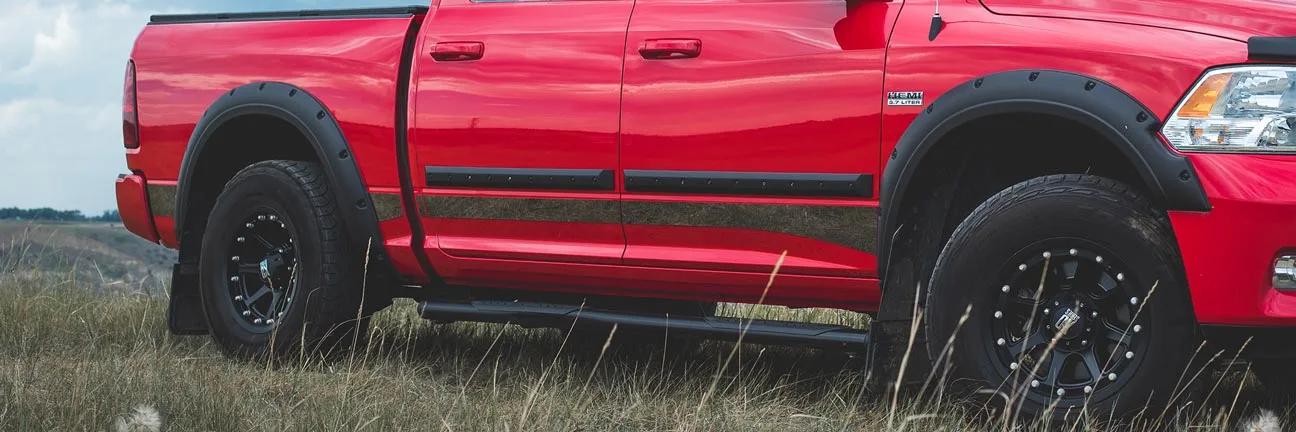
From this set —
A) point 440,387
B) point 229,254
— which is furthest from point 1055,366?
point 229,254

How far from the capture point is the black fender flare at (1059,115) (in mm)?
3891

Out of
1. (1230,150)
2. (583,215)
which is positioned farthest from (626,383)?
(1230,150)

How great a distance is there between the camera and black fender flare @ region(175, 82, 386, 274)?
18.0 feet

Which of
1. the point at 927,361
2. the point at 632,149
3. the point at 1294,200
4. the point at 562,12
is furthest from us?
the point at 562,12

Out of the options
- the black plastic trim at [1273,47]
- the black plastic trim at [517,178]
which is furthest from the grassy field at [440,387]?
the black plastic trim at [1273,47]

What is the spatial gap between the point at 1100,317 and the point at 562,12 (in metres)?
2.03

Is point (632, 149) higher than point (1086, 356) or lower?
higher

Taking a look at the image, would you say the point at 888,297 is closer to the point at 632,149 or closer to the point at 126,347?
the point at 632,149

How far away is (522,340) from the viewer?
6305mm

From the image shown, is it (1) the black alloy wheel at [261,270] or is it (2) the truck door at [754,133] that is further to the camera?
(1) the black alloy wheel at [261,270]

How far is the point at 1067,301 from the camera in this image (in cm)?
406

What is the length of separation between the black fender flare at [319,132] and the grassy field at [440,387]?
1.32 feet

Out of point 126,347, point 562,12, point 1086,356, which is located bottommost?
point 126,347

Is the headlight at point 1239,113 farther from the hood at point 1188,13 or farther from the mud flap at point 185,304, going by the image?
the mud flap at point 185,304
